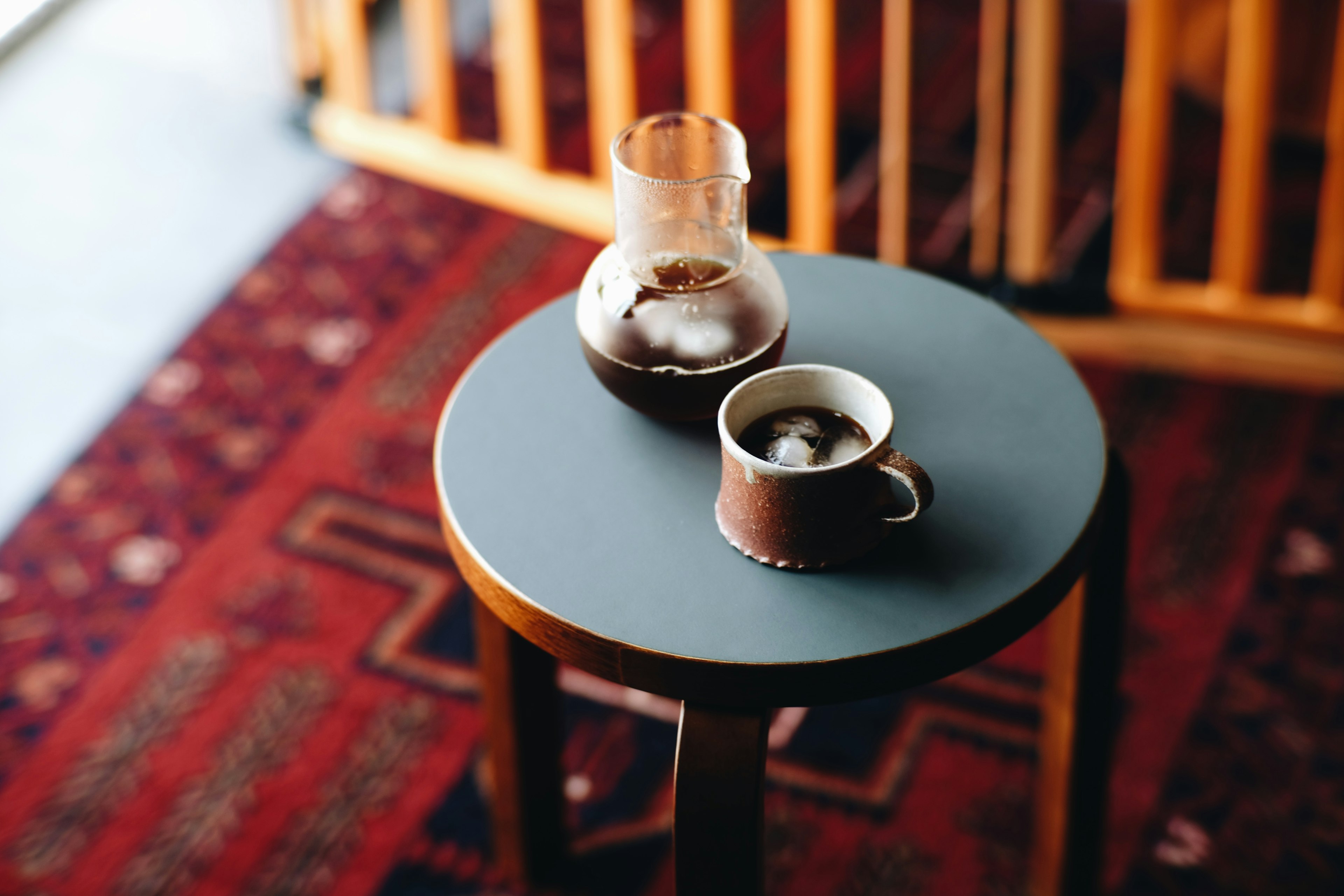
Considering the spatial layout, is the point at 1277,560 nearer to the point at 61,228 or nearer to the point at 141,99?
the point at 61,228

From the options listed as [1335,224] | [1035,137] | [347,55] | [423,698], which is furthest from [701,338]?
[347,55]

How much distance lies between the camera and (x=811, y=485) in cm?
71

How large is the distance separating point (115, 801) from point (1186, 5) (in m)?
1.75

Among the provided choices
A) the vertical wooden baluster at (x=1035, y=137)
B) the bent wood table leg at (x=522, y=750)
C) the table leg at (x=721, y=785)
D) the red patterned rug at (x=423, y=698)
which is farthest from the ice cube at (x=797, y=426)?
the vertical wooden baluster at (x=1035, y=137)

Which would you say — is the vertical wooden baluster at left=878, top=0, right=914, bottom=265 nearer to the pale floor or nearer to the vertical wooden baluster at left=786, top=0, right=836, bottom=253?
the vertical wooden baluster at left=786, top=0, right=836, bottom=253

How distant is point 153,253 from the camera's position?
1865mm

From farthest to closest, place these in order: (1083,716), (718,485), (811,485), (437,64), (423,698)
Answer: (437,64)
(423,698)
(1083,716)
(718,485)
(811,485)

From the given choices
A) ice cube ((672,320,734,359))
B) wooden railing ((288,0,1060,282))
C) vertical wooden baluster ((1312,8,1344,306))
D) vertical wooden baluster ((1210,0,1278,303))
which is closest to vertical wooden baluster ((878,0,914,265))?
wooden railing ((288,0,1060,282))

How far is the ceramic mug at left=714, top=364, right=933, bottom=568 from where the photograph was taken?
71 cm

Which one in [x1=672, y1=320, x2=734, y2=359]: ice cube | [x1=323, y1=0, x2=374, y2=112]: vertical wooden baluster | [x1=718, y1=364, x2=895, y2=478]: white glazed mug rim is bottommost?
[x1=323, y1=0, x2=374, y2=112]: vertical wooden baluster

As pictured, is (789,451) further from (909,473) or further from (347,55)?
(347,55)

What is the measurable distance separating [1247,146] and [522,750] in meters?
1.05

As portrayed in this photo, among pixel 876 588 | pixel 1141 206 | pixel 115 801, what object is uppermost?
pixel 876 588

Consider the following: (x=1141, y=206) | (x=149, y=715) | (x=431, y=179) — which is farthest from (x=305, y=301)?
(x=1141, y=206)
